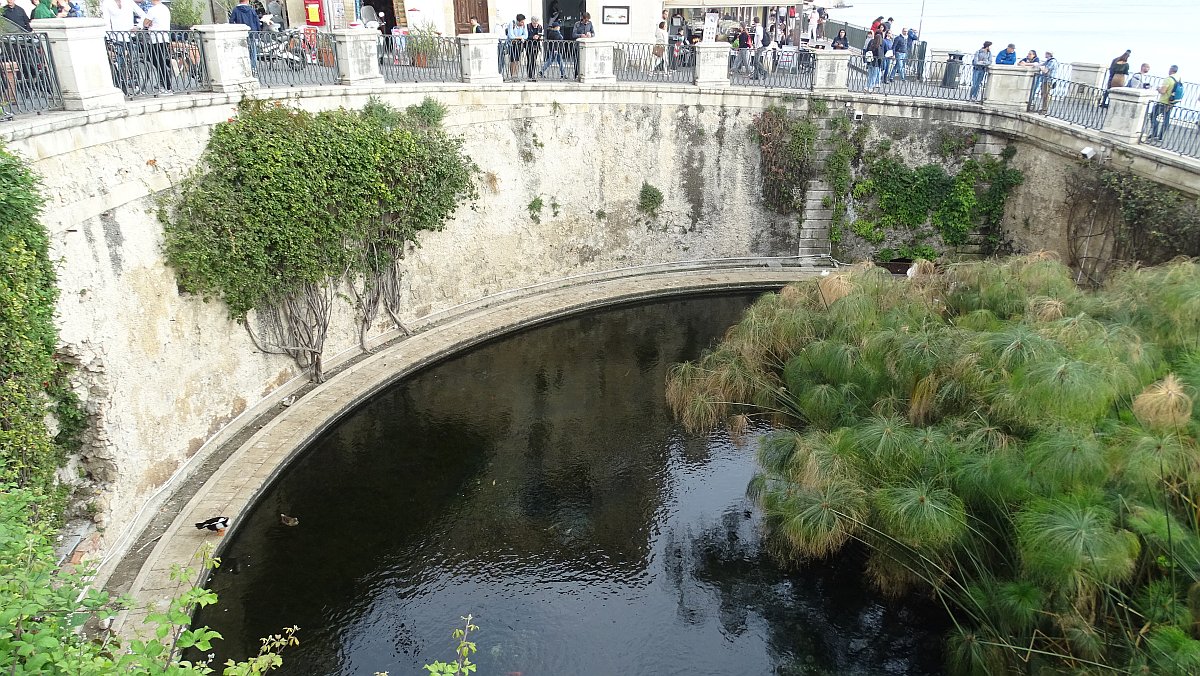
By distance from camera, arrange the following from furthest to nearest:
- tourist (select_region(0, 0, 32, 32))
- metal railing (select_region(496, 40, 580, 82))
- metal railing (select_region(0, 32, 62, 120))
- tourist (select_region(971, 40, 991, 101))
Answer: tourist (select_region(971, 40, 991, 101)) < metal railing (select_region(496, 40, 580, 82)) < tourist (select_region(0, 0, 32, 32)) < metal railing (select_region(0, 32, 62, 120))

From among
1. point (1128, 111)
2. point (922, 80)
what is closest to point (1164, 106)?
point (1128, 111)

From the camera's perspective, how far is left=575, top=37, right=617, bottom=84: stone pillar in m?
15.9

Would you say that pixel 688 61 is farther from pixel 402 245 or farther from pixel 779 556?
pixel 779 556

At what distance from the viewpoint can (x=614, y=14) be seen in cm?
1978

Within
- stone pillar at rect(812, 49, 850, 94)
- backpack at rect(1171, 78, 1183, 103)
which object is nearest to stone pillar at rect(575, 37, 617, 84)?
stone pillar at rect(812, 49, 850, 94)

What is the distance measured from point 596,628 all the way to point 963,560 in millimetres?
3727

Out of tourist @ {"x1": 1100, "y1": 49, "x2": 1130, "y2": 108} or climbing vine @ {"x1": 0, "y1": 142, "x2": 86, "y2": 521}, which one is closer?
climbing vine @ {"x1": 0, "y1": 142, "x2": 86, "y2": 521}

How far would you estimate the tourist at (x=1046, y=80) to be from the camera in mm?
15031

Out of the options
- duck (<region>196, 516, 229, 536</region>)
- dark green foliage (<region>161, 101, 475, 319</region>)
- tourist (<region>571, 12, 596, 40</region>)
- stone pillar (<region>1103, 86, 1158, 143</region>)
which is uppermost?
tourist (<region>571, 12, 596, 40</region>)

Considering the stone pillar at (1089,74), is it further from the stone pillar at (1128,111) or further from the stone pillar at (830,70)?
the stone pillar at (830,70)

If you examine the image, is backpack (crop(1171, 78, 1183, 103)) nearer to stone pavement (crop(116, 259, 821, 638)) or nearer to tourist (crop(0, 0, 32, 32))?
stone pavement (crop(116, 259, 821, 638))

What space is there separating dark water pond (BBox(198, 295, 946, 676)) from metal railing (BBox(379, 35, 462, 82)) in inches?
230

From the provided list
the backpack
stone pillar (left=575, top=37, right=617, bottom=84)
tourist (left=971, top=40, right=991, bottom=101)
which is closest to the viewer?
the backpack

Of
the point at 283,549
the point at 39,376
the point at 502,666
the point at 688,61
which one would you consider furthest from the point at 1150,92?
the point at 39,376
